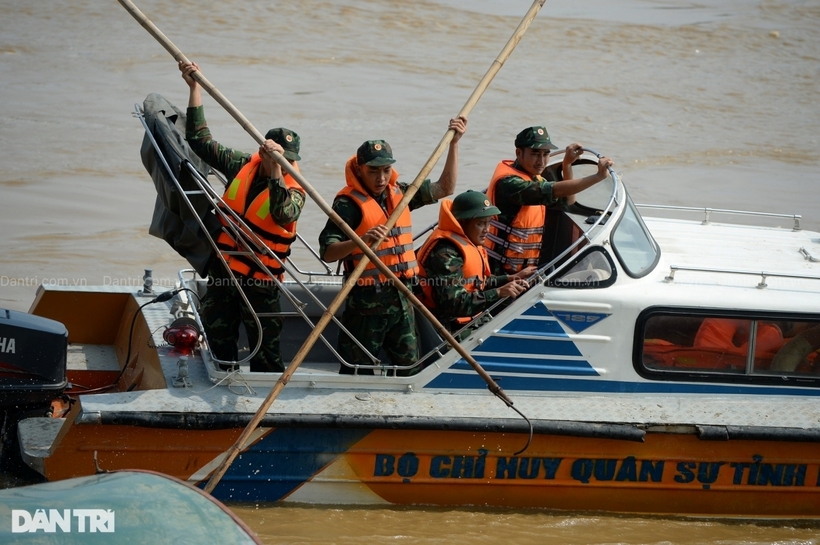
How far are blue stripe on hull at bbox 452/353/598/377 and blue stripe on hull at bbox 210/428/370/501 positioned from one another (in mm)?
800

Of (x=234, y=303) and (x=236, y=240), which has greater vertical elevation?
(x=236, y=240)

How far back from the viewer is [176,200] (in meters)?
5.40

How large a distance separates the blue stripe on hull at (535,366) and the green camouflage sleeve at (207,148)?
1844mm

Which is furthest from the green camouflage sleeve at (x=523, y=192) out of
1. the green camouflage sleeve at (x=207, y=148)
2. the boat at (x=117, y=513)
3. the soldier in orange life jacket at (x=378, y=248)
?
the boat at (x=117, y=513)

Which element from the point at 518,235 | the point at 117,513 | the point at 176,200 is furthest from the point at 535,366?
the point at 117,513

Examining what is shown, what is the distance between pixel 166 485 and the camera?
10.2ft

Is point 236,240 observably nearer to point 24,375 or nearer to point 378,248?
point 378,248

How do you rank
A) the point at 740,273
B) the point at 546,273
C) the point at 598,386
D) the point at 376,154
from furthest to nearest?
the point at 546,273 < the point at 740,273 < the point at 598,386 < the point at 376,154

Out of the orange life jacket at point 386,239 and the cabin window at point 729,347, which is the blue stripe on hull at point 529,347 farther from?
the orange life jacket at point 386,239

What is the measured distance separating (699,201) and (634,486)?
30.3ft

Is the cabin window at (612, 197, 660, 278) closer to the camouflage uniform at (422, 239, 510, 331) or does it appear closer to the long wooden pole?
the camouflage uniform at (422, 239, 510, 331)

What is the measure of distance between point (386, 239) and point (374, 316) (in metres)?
0.47

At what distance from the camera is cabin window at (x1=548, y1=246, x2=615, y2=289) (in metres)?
5.52

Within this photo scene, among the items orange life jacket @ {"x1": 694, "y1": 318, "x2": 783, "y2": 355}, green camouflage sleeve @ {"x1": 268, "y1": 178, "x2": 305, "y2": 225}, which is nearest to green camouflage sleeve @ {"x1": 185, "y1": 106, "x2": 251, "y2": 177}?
green camouflage sleeve @ {"x1": 268, "y1": 178, "x2": 305, "y2": 225}
